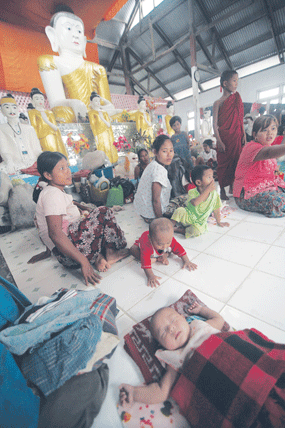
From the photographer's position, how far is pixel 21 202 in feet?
9.05

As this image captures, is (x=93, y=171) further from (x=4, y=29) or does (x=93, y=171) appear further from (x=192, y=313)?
(x=4, y=29)

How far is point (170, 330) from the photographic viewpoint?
2.50 ft

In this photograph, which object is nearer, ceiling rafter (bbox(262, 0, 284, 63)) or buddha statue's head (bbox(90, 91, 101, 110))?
buddha statue's head (bbox(90, 91, 101, 110))

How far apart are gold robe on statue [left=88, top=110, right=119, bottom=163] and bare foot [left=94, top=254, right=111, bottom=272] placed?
3.99 meters

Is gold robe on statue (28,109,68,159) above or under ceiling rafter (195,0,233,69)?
under

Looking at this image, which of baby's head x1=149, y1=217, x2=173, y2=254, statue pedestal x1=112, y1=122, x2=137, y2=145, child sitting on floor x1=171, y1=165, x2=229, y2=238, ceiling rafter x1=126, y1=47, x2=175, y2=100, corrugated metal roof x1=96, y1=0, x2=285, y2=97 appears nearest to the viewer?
baby's head x1=149, y1=217, x2=173, y2=254

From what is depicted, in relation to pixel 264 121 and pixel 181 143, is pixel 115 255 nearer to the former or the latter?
pixel 264 121

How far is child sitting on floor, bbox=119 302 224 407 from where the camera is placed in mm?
696

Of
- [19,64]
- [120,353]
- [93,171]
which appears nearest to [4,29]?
[19,64]

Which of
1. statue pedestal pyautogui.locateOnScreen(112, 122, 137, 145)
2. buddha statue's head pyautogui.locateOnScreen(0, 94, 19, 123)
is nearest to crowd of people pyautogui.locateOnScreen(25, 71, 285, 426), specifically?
buddha statue's head pyautogui.locateOnScreen(0, 94, 19, 123)

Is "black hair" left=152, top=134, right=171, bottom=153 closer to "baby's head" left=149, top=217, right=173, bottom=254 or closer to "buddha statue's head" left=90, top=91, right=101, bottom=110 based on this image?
"baby's head" left=149, top=217, right=173, bottom=254

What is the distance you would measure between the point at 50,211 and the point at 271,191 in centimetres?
209

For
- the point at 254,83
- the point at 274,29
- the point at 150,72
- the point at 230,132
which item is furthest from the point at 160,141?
the point at 150,72

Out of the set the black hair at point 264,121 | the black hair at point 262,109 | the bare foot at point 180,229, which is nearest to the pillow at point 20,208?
the bare foot at point 180,229
